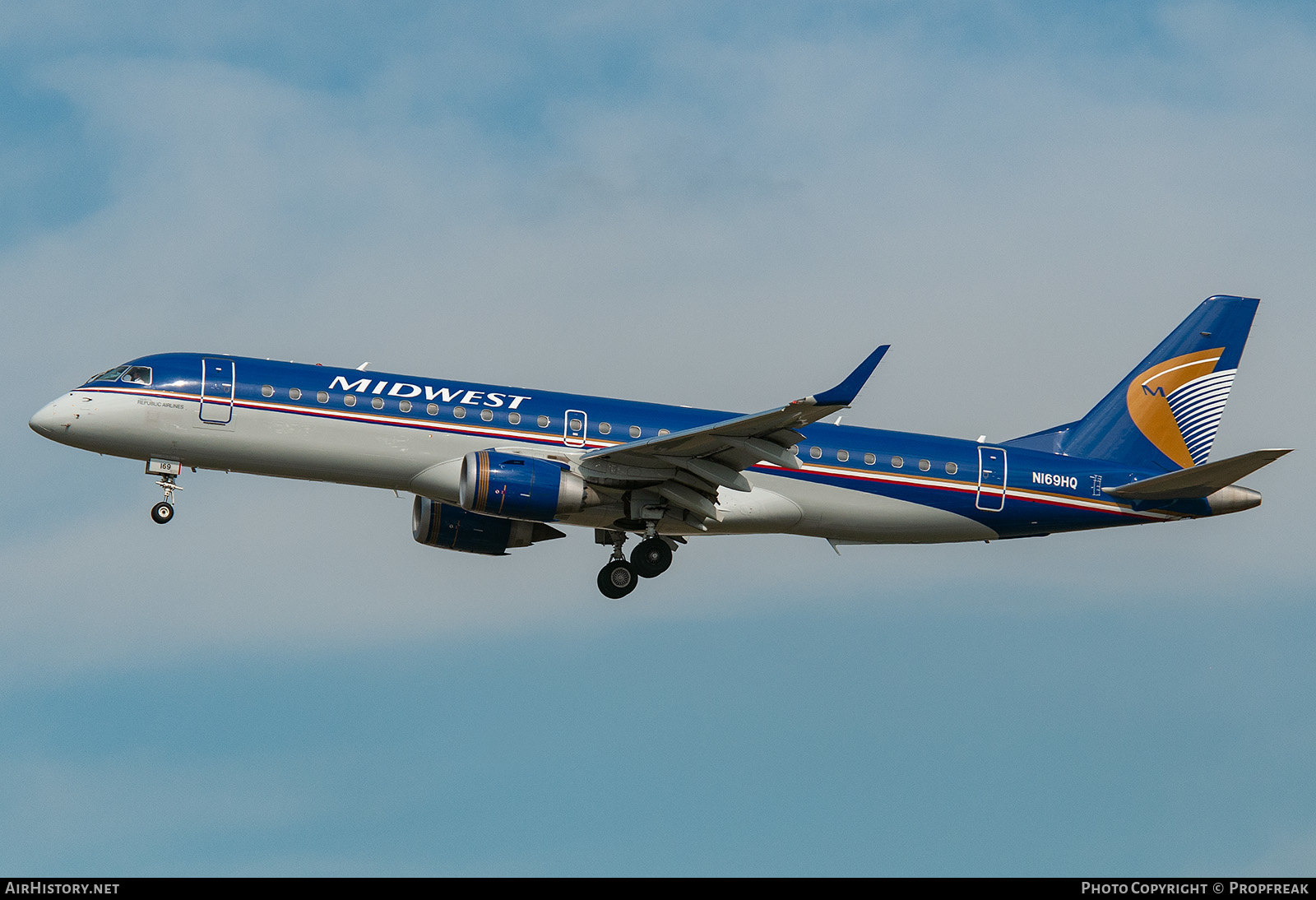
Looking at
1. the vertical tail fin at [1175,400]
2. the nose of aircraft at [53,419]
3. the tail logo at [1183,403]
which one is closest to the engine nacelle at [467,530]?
the nose of aircraft at [53,419]

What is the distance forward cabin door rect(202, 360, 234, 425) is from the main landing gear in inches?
388

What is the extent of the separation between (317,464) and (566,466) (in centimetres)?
574

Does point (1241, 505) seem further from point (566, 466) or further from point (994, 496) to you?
point (566, 466)

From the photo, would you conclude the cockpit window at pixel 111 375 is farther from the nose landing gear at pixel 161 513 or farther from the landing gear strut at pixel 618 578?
the landing gear strut at pixel 618 578

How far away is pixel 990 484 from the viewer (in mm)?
40562

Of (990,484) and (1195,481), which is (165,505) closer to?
(990,484)

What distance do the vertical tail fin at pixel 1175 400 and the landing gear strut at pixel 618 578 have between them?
12.2 m

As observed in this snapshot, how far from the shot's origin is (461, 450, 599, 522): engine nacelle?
3612cm

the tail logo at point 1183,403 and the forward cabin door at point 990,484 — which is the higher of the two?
the tail logo at point 1183,403

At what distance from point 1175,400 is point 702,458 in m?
14.9

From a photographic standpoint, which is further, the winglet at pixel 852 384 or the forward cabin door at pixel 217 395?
the forward cabin door at pixel 217 395

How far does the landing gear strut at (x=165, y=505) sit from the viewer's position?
37.8m

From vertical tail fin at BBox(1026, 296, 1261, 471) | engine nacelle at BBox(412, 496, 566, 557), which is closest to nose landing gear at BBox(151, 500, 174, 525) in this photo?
engine nacelle at BBox(412, 496, 566, 557)

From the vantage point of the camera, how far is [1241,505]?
134 feet
